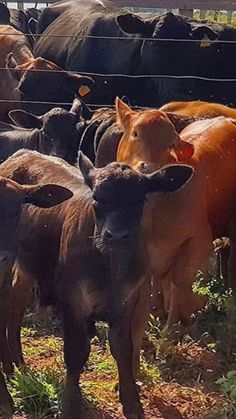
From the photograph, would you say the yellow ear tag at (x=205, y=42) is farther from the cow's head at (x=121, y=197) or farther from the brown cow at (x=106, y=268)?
the cow's head at (x=121, y=197)

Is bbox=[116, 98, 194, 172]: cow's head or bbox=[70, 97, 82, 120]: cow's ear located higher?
bbox=[116, 98, 194, 172]: cow's head

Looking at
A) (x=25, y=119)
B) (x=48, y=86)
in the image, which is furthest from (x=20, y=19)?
(x=25, y=119)

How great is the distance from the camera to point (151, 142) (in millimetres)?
5715

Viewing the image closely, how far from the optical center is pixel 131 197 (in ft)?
15.4

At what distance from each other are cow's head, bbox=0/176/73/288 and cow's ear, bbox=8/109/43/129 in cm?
298

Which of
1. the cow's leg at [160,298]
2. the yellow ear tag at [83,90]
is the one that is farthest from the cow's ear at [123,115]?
the yellow ear tag at [83,90]

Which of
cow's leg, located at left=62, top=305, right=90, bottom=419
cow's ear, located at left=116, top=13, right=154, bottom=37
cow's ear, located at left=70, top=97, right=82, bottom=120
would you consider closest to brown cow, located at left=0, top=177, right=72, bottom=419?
cow's leg, located at left=62, top=305, right=90, bottom=419

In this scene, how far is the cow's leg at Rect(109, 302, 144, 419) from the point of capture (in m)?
4.93

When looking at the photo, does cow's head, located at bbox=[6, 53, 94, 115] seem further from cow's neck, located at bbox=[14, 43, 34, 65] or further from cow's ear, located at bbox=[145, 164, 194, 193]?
cow's ear, located at bbox=[145, 164, 194, 193]

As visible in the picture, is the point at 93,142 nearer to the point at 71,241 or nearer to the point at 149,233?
the point at 149,233

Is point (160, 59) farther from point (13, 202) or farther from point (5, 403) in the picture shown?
point (5, 403)

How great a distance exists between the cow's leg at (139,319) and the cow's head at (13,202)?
2.19 feet

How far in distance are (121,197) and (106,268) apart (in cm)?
44

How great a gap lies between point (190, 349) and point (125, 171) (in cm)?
172
